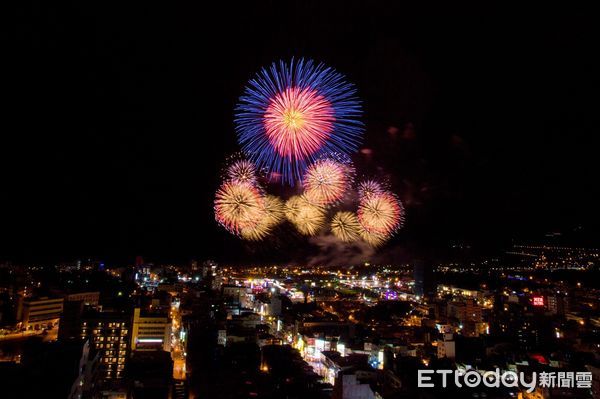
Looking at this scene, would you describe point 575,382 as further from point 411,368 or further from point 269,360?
point 269,360

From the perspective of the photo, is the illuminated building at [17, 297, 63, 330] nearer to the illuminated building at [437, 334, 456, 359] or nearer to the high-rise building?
the illuminated building at [437, 334, 456, 359]

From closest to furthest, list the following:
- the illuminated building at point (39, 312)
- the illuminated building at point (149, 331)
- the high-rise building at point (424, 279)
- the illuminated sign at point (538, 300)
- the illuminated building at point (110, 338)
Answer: the illuminated building at point (110, 338) < the illuminated building at point (149, 331) < the illuminated building at point (39, 312) < the illuminated sign at point (538, 300) < the high-rise building at point (424, 279)

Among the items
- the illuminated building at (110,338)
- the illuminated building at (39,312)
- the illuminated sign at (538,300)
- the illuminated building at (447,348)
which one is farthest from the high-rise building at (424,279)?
the illuminated building at (39,312)

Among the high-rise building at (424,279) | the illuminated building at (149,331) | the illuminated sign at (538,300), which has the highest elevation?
the high-rise building at (424,279)

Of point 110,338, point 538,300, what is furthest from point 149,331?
point 538,300

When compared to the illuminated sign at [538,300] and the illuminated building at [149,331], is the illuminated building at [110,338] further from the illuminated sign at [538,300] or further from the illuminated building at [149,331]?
the illuminated sign at [538,300]

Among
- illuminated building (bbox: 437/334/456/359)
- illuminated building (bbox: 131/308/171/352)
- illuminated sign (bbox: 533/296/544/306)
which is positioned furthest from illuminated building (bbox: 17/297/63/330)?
illuminated sign (bbox: 533/296/544/306)

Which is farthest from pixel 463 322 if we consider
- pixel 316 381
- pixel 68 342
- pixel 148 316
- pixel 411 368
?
pixel 68 342
